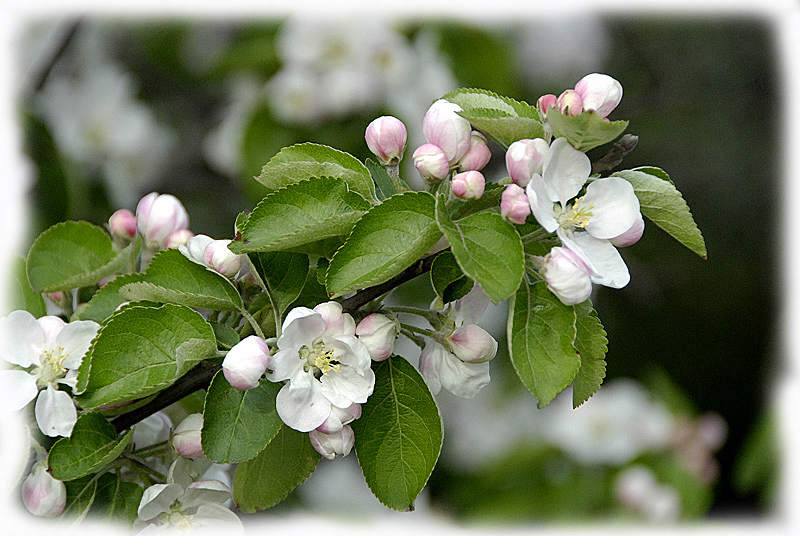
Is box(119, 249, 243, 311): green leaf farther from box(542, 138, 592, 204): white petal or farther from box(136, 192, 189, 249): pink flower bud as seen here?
box(542, 138, 592, 204): white petal

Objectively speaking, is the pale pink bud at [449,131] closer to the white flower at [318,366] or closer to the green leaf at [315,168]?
the green leaf at [315,168]

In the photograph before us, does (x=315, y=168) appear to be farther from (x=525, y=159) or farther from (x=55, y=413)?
(x=55, y=413)

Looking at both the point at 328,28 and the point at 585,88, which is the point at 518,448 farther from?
the point at 585,88

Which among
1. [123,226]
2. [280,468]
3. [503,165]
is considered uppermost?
[123,226]

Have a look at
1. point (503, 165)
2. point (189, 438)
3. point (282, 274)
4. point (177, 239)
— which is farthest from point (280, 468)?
point (503, 165)

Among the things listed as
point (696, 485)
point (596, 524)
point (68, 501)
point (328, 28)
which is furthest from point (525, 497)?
point (68, 501)

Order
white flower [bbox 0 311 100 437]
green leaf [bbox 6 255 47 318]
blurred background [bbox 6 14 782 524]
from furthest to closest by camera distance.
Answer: blurred background [bbox 6 14 782 524]
green leaf [bbox 6 255 47 318]
white flower [bbox 0 311 100 437]

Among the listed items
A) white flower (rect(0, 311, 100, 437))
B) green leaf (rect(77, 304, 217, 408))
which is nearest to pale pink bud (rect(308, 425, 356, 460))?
green leaf (rect(77, 304, 217, 408))
